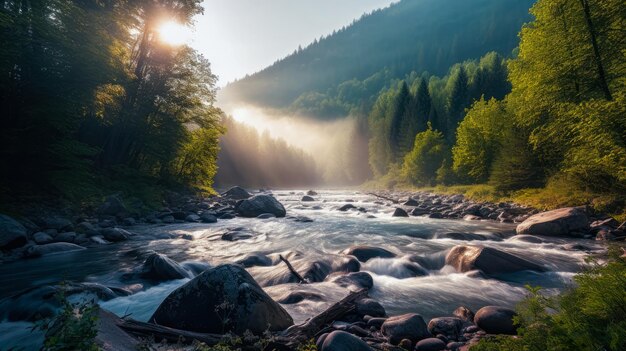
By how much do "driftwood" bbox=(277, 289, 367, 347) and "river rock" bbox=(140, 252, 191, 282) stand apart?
15.3ft

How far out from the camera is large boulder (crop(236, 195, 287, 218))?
22203 mm

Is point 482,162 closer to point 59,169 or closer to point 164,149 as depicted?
point 164,149

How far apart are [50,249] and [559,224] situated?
1957cm

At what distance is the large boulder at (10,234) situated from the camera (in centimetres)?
959

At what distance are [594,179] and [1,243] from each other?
80.6 ft

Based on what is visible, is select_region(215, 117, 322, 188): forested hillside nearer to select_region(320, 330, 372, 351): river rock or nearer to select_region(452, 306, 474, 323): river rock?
select_region(452, 306, 474, 323): river rock

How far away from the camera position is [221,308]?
459cm

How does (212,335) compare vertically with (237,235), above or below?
above

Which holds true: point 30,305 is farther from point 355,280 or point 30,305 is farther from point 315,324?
point 355,280

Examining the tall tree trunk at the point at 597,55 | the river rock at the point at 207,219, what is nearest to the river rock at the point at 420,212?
the tall tree trunk at the point at 597,55

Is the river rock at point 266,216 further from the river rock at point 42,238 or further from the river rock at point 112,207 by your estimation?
the river rock at point 42,238

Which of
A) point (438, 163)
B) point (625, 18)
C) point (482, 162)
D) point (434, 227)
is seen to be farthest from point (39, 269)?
point (438, 163)

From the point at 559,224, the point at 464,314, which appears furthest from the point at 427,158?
the point at 464,314

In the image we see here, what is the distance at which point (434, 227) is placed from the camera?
16969 mm
